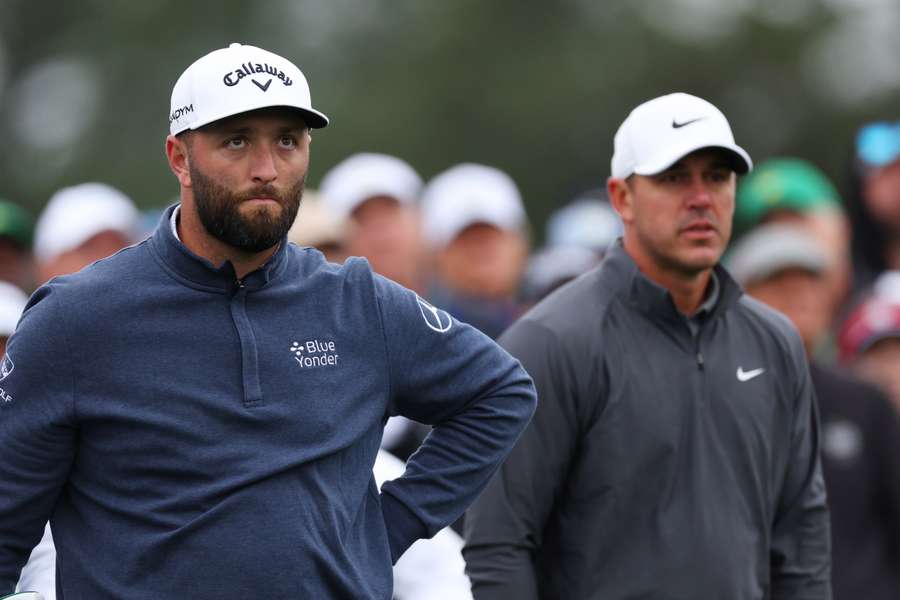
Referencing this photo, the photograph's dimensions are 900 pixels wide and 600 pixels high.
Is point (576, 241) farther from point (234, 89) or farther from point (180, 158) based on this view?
point (234, 89)

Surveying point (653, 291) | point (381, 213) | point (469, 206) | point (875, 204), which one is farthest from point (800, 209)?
point (653, 291)

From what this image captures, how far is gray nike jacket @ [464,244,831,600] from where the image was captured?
243 inches

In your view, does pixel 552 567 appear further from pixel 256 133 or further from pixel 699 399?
pixel 256 133

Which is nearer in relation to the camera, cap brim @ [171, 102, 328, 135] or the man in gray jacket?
cap brim @ [171, 102, 328, 135]

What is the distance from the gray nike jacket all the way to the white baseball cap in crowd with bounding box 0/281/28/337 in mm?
1777

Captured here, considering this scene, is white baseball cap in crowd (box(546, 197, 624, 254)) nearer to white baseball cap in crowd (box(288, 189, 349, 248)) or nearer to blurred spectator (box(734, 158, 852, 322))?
blurred spectator (box(734, 158, 852, 322))

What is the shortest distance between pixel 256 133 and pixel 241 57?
20cm

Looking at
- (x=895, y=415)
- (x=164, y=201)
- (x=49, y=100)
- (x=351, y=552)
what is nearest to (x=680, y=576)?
(x=351, y=552)

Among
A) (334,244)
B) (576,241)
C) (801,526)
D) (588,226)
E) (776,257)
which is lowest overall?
(801,526)

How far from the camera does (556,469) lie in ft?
20.4

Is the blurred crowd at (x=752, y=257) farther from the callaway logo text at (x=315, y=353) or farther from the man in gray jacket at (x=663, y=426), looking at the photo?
the callaway logo text at (x=315, y=353)

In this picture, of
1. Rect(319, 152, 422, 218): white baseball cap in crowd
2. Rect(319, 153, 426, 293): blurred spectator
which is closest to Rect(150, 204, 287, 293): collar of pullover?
Rect(319, 153, 426, 293): blurred spectator

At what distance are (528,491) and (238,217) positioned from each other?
63.2 inches

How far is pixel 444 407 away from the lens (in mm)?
5391
